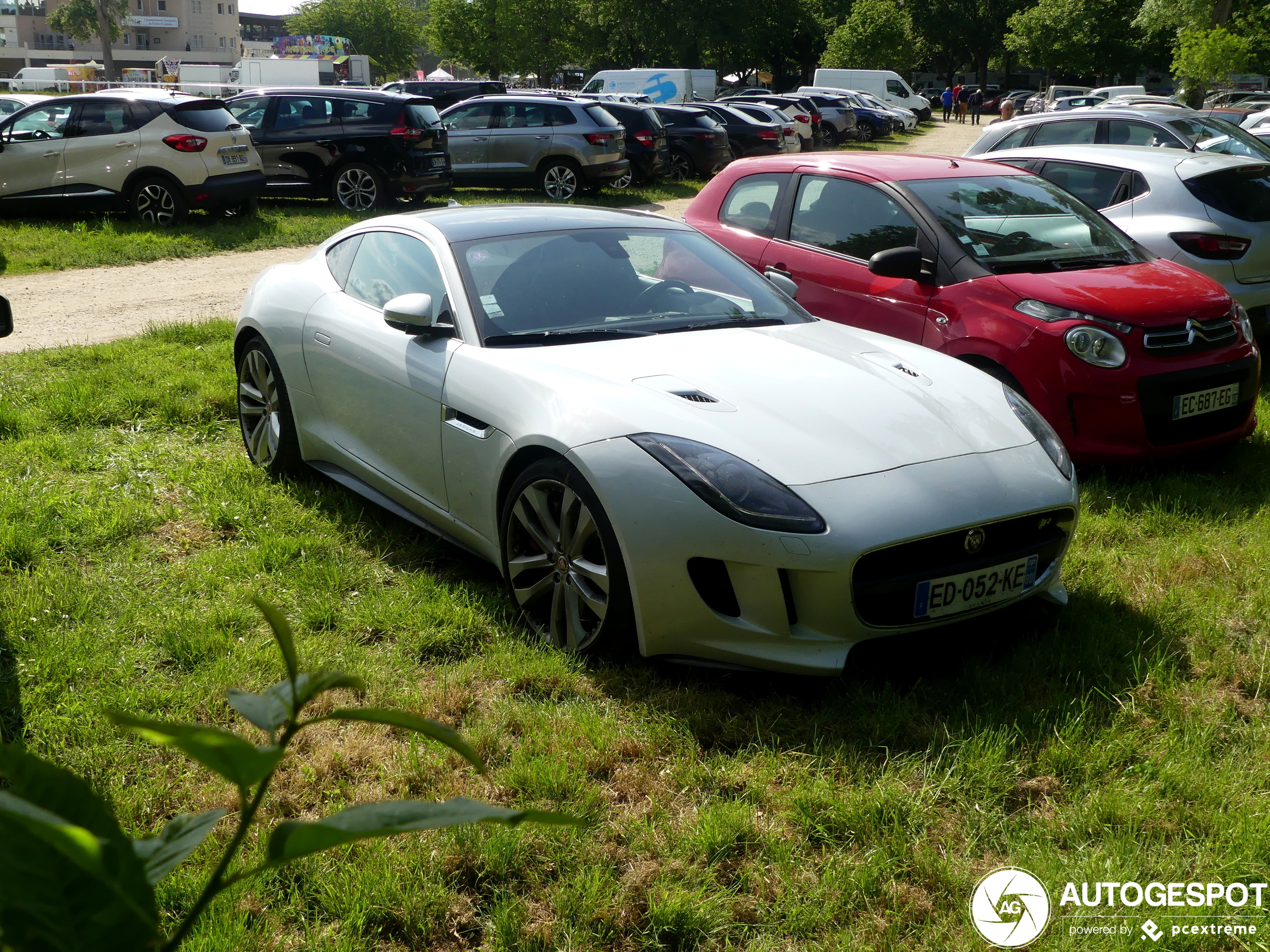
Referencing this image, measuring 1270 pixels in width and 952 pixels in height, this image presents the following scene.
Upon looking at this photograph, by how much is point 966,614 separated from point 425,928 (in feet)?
6.05

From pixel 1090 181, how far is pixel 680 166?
554 inches

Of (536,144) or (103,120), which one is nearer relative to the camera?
(103,120)

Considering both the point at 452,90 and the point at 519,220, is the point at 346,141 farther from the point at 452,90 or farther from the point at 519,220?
the point at 519,220

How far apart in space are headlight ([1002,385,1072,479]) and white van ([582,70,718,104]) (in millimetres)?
30726

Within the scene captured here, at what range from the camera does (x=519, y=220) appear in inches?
188

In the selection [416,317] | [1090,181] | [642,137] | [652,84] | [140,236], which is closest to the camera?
[416,317]

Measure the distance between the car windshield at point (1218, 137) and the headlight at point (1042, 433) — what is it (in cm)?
741

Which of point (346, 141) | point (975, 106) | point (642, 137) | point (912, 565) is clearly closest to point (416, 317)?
point (912, 565)

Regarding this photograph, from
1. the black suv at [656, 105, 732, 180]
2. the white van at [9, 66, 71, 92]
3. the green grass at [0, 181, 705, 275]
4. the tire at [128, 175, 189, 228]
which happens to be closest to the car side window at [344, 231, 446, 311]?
the green grass at [0, 181, 705, 275]

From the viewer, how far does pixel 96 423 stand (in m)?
6.23

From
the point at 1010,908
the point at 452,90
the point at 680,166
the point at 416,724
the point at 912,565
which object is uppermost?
the point at 452,90

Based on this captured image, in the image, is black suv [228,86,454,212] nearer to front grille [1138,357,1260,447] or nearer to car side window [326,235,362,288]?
car side window [326,235,362,288]

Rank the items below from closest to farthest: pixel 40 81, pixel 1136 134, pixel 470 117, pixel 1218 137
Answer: pixel 1218 137
pixel 1136 134
pixel 470 117
pixel 40 81

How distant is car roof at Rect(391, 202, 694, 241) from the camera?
4633 millimetres
